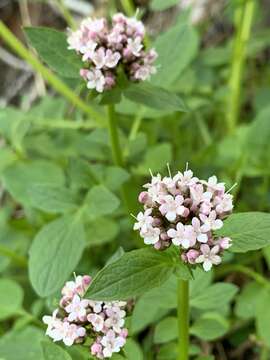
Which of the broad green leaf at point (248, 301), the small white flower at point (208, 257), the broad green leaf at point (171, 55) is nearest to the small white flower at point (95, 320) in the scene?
the small white flower at point (208, 257)

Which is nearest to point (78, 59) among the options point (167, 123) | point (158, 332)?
point (158, 332)

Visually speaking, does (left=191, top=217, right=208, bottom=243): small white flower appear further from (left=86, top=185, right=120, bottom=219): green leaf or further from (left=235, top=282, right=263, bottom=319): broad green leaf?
(left=235, top=282, right=263, bottom=319): broad green leaf

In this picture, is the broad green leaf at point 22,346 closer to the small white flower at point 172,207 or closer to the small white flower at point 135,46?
the small white flower at point 172,207

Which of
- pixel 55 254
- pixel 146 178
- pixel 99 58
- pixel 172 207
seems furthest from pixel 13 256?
pixel 172 207

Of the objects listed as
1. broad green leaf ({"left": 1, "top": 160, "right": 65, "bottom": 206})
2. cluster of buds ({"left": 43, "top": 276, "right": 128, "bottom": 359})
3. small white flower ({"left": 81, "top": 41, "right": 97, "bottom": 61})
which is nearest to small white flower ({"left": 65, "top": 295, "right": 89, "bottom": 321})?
cluster of buds ({"left": 43, "top": 276, "right": 128, "bottom": 359})

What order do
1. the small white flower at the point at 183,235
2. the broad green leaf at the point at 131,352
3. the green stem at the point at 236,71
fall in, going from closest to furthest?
the small white flower at the point at 183,235, the broad green leaf at the point at 131,352, the green stem at the point at 236,71

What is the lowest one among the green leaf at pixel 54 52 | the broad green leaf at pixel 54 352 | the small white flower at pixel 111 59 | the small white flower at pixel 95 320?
the broad green leaf at pixel 54 352
